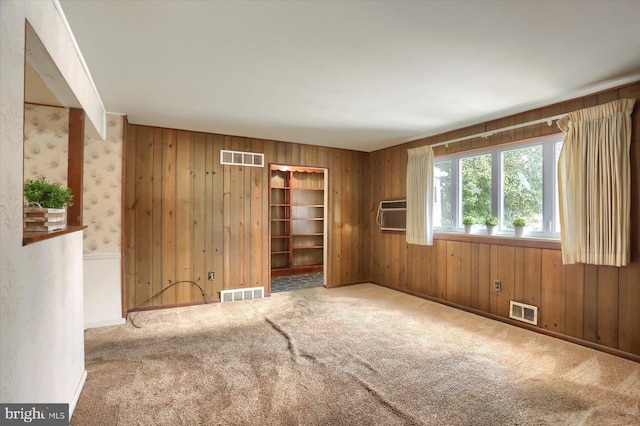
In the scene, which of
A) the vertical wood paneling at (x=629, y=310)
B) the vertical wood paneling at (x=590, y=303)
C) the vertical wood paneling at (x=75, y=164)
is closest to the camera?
the vertical wood paneling at (x=75, y=164)

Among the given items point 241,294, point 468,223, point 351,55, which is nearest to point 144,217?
point 241,294

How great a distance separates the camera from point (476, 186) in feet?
13.3

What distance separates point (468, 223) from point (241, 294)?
10.5 feet

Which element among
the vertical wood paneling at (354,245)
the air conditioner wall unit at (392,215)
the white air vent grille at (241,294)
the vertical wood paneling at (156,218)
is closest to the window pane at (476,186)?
the vertical wood paneling at (354,245)

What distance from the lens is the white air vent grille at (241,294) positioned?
14.7 ft

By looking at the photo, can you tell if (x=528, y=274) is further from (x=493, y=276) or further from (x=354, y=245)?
(x=354, y=245)

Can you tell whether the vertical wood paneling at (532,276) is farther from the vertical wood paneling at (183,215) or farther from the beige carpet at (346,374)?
the vertical wood paneling at (183,215)

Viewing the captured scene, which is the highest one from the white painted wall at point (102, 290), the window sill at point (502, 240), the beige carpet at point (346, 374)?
the window sill at point (502, 240)

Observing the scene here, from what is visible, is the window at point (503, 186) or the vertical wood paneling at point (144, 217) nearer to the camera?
the window at point (503, 186)

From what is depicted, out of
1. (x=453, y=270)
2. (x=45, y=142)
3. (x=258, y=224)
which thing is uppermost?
(x=45, y=142)

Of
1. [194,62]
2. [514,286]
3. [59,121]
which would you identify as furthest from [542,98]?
[59,121]

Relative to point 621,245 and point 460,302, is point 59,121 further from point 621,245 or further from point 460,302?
point 621,245

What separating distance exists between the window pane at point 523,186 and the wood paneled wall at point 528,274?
211 mm

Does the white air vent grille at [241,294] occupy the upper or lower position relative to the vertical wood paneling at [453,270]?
lower
